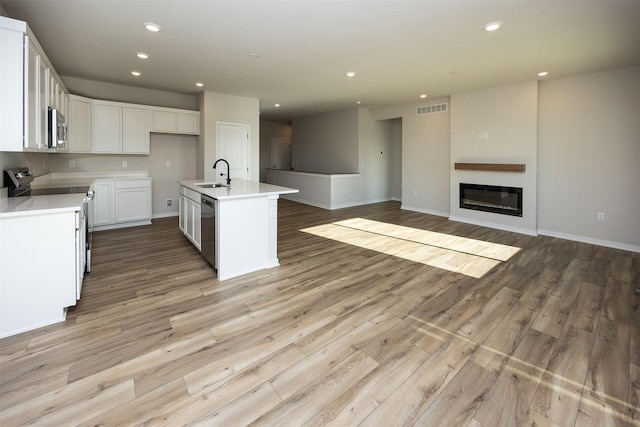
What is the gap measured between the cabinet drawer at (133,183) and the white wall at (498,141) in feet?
19.2

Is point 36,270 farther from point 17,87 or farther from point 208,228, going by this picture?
point 208,228

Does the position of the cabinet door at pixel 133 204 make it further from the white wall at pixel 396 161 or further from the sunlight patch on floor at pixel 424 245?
the white wall at pixel 396 161

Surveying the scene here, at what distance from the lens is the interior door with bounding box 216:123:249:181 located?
20.9ft

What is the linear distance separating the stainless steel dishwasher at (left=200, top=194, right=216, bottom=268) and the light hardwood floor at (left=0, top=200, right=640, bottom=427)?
0.23m

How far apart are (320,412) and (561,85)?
5942mm

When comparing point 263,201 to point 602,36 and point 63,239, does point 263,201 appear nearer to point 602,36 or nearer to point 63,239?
point 63,239

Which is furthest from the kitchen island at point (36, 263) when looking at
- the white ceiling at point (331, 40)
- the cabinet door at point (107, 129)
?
the cabinet door at point (107, 129)

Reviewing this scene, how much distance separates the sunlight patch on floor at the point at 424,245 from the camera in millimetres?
3857

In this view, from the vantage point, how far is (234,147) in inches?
257

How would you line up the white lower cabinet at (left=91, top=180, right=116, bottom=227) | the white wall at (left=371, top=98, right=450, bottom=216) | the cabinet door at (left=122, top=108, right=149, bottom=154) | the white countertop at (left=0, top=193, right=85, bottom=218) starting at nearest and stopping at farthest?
the white countertop at (left=0, top=193, right=85, bottom=218) < the white lower cabinet at (left=91, top=180, right=116, bottom=227) < the cabinet door at (left=122, top=108, right=149, bottom=154) < the white wall at (left=371, top=98, right=450, bottom=216)

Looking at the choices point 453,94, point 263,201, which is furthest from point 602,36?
point 263,201

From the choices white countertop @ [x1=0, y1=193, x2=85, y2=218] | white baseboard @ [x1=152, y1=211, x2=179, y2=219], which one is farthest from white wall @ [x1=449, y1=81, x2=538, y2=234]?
white countertop @ [x1=0, y1=193, x2=85, y2=218]

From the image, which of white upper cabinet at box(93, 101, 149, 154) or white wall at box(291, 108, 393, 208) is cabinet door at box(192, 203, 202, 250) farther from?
white wall at box(291, 108, 393, 208)

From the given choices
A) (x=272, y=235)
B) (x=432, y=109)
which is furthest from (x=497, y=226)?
(x=272, y=235)
